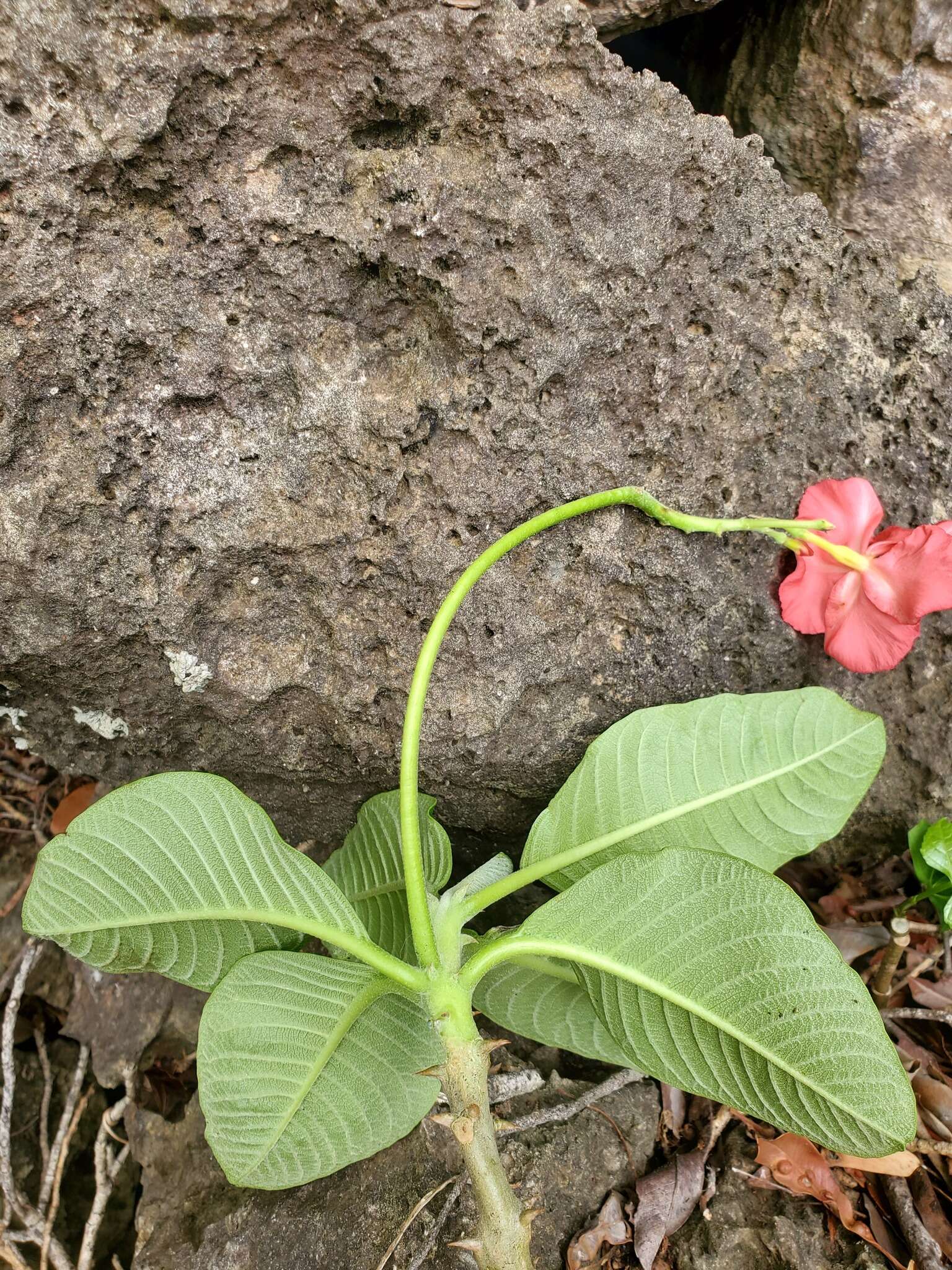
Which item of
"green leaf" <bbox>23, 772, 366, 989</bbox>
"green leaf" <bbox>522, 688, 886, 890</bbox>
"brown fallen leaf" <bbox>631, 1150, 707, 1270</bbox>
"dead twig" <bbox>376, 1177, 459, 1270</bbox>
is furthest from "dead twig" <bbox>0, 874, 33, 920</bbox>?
"brown fallen leaf" <bbox>631, 1150, 707, 1270</bbox>

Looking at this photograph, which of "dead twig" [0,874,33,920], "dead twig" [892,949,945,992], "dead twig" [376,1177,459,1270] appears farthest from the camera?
"dead twig" [0,874,33,920]

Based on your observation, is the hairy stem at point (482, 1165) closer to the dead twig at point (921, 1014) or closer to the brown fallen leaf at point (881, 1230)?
the brown fallen leaf at point (881, 1230)

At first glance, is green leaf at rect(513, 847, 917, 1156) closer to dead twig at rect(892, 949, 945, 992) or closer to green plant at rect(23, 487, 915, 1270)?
green plant at rect(23, 487, 915, 1270)

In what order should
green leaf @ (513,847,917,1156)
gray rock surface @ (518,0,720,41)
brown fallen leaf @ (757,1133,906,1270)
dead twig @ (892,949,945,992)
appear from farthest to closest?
1. dead twig @ (892,949,945,992)
2. gray rock surface @ (518,0,720,41)
3. brown fallen leaf @ (757,1133,906,1270)
4. green leaf @ (513,847,917,1156)

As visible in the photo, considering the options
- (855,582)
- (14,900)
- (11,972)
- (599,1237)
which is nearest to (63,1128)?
(11,972)

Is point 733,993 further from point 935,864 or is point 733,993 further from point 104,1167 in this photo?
point 104,1167

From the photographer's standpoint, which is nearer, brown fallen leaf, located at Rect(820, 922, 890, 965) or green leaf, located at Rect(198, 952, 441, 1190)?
green leaf, located at Rect(198, 952, 441, 1190)

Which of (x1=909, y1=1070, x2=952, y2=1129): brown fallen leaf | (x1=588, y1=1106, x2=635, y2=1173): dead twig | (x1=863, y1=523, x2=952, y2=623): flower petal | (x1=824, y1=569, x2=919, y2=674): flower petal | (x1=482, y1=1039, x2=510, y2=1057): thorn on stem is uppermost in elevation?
(x1=863, y1=523, x2=952, y2=623): flower petal

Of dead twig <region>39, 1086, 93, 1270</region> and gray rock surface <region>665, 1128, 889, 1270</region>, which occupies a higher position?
gray rock surface <region>665, 1128, 889, 1270</region>

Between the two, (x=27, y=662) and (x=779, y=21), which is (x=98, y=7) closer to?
(x=27, y=662)
